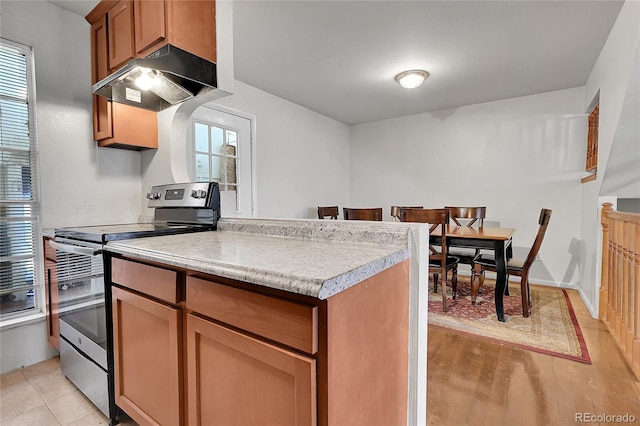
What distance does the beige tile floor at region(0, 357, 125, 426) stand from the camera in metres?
1.43

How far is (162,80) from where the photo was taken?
64.9 inches

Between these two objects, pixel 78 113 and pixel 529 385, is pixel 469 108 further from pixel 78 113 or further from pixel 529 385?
pixel 78 113

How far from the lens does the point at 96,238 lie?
4.43ft

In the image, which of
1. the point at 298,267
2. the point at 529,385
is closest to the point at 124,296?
the point at 298,267

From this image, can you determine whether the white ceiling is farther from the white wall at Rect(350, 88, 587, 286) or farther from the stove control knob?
the stove control knob

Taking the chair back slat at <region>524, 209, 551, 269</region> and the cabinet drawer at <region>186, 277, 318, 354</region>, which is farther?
the chair back slat at <region>524, 209, 551, 269</region>

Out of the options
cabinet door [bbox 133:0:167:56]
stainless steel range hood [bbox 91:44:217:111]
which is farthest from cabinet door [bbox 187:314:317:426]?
cabinet door [bbox 133:0:167:56]

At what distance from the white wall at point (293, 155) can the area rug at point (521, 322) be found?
205cm

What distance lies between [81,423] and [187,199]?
1.16 metres

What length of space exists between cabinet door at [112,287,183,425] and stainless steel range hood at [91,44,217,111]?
1.06 metres

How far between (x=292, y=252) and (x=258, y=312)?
250 millimetres

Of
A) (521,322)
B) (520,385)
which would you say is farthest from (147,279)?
(521,322)

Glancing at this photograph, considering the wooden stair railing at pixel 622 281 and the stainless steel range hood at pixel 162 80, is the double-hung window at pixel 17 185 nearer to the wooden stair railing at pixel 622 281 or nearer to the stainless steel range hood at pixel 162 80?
the stainless steel range hood at pixel 162 80

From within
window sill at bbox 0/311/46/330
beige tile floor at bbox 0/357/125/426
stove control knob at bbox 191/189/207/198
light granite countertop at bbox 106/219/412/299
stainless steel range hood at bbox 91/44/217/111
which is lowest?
beige tile floor at bbox 0/357/125/426
